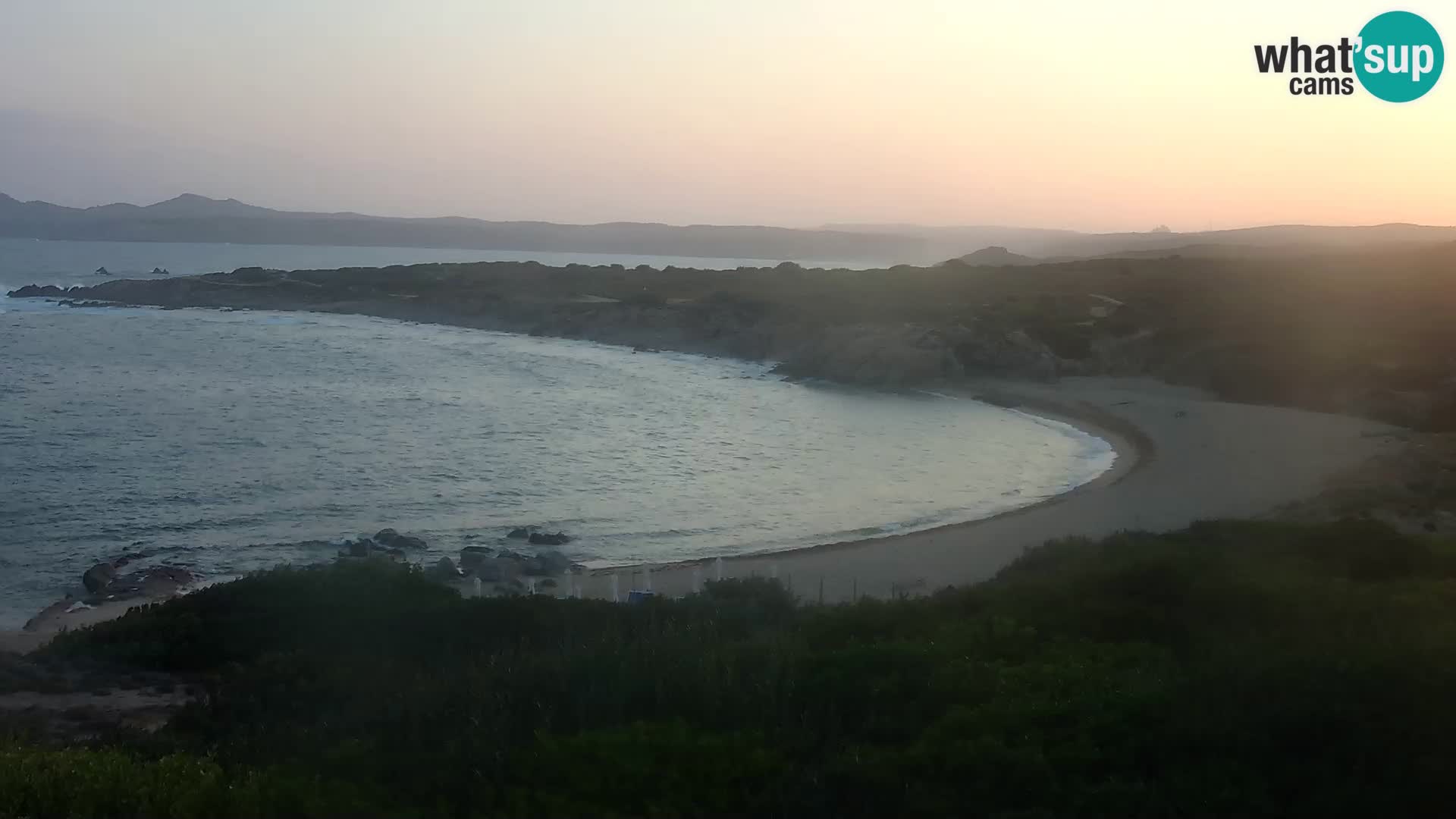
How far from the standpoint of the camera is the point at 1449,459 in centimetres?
2347

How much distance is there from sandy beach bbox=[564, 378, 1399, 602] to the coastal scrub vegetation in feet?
18.3

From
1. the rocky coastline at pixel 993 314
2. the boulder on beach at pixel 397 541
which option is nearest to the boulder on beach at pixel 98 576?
the boulder on beach at pixel 397 541

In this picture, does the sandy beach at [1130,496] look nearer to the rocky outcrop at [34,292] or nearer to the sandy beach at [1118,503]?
the sandy beach at [1118,503]

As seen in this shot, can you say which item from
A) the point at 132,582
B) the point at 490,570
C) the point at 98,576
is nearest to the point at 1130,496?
the point at 490,570

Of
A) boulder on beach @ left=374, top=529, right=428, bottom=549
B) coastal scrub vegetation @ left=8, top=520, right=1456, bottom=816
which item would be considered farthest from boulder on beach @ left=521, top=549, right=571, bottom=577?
coastal scrub vegetation @ left=8, top=520, right=1456, bottom=816

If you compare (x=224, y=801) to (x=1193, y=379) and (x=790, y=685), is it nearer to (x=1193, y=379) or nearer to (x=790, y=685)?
(x=790, y=685)

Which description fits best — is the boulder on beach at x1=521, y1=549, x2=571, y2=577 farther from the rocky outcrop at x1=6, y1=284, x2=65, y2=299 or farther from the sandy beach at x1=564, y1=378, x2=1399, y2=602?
the rocky outcrop at x1=6, y1=284, x2=65, y2=299

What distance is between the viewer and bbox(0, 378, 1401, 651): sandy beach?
56.6ft

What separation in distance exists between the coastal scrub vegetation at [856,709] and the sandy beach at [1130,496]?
5.58m

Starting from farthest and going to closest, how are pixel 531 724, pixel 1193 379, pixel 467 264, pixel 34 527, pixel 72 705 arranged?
1. pixel 467 264
2. pixel 1193 379
3. pixel 34 527
4. pixel 72 705
5. pixel 531 724

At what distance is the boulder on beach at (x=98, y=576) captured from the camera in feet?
54.2

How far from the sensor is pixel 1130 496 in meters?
24.2

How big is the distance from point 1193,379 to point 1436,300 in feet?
53.4

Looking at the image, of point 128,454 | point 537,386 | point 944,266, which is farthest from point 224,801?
point 944,266
